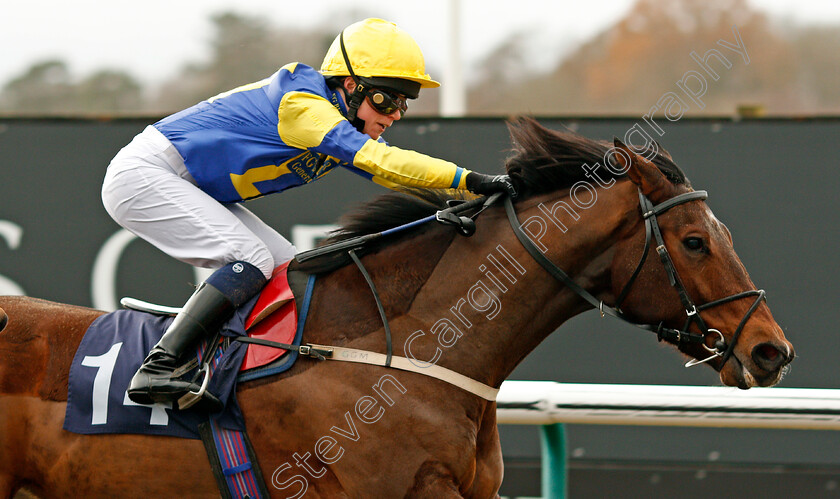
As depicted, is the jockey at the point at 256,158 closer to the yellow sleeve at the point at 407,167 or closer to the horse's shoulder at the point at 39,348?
the yellow sleeve at the point at 407,167

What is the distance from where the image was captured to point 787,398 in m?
3.35

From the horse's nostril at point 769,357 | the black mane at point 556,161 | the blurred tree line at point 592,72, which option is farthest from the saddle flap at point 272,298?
the blurred tree line at point 592,72

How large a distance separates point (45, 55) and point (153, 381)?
678 centimetres

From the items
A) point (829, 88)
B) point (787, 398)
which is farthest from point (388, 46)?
point (829, 88)

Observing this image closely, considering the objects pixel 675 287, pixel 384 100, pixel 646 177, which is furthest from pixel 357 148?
pixel 675 287

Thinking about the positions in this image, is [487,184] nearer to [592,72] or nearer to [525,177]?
[525,177]

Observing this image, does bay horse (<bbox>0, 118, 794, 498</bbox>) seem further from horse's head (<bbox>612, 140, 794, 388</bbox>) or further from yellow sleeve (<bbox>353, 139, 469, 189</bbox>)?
yellow sleeve (<bbox>353, 139, 469, 189</bbox>)

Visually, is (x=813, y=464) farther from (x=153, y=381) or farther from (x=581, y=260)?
(x=153, y=381)

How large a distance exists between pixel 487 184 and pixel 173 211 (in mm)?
1037

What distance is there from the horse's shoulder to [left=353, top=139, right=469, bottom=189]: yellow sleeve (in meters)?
1.10

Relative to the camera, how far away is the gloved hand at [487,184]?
262cm

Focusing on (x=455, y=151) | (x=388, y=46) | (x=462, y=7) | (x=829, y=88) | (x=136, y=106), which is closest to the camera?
(x=388, y=46)

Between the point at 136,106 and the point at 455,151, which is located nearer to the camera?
the point at 455,151

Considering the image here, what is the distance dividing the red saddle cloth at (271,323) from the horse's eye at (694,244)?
1.20 m
